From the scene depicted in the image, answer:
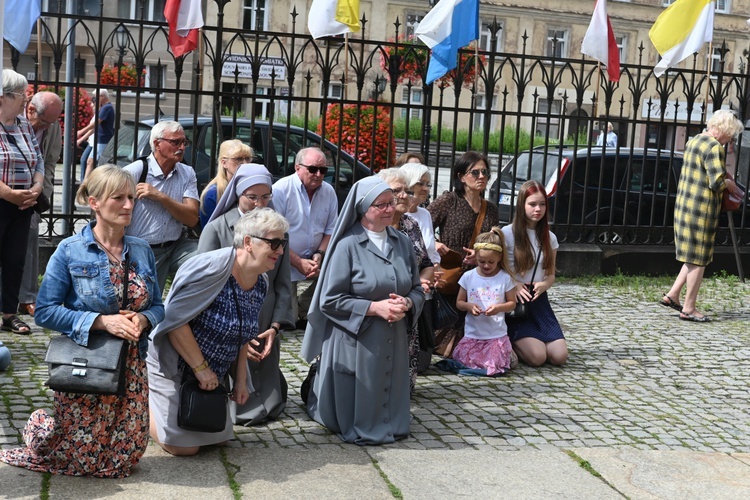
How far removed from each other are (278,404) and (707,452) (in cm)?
247

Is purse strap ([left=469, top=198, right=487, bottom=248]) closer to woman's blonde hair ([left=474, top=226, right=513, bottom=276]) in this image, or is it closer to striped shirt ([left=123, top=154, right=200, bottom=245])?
woman's blonde hair ([left=474, top=226, right=513, bottom=276])

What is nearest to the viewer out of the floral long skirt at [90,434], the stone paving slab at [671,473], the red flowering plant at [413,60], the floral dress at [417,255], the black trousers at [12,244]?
the floral long skirt at [90,434]

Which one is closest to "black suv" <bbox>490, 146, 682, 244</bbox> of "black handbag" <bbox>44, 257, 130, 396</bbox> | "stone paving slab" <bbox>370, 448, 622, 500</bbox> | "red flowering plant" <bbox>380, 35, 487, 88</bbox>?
"red flowering plant" <bbox>380, 35, 487, 88</bbox>

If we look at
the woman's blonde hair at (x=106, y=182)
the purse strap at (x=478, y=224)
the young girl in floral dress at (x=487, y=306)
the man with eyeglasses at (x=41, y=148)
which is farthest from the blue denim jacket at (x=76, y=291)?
the purse strap at (x=478, y=224)

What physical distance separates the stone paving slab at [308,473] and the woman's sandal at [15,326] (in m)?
3.11

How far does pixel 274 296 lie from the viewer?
6215 millimetres

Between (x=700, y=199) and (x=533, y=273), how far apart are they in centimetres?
288

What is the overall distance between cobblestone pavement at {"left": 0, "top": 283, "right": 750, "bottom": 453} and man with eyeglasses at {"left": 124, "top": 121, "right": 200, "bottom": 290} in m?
1.09

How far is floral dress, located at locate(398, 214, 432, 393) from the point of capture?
6.90 meters

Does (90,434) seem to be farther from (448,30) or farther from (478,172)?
(448,30)

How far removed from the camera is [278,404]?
6.19 m

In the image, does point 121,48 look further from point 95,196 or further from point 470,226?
point 95,196

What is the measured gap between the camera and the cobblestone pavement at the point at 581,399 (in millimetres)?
6117

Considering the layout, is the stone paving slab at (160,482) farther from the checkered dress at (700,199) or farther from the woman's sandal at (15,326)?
the checkered dress at (700,199)
